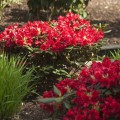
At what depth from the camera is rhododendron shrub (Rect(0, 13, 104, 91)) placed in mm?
4367

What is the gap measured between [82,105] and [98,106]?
127 millimetres

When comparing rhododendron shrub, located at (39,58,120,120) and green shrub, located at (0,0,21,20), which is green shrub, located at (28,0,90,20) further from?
rhododendron shrub, located at (39,58,120,120)

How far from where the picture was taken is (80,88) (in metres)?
2.98

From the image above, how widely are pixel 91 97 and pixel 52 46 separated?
59.7 inches

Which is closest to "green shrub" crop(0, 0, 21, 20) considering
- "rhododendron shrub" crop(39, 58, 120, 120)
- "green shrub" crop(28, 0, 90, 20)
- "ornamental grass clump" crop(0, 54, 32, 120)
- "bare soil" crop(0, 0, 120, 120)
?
"bare soil" crop(0, 0, 120, 120)

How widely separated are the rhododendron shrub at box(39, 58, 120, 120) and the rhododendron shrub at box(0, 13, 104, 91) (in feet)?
3.76

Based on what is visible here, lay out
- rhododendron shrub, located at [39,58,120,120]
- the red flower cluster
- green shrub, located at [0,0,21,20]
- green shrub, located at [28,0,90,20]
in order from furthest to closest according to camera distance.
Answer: green shrub, located at [0,0,21,20] → green shrub, located at [28,0,90,20] → the red flower cluster → rhododendron shrub, located at [39,58,120,120]

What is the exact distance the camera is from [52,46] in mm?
4324

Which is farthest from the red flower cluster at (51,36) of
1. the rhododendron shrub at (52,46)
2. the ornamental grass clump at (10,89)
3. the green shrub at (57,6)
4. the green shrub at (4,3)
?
the green shrub at (4,3)

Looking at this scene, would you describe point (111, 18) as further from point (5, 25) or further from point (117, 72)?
point (117, 72)

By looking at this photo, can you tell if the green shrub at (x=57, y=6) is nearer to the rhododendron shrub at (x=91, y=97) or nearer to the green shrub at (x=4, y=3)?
the green shrub at (x=4, y=3)

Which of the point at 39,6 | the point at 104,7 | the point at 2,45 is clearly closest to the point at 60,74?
the point at 2,45

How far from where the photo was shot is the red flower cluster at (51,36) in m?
4.36

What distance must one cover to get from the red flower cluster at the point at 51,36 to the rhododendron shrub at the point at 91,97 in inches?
45.3
